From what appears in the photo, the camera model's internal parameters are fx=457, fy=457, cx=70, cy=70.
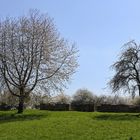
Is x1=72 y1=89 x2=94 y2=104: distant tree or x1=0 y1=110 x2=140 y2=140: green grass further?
x1=72 y1=89 x2=94 y2=104: distant tree

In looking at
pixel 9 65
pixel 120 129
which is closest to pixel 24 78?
pixel 9 65

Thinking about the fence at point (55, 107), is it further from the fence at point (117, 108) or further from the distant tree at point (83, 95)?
the distant tree at point (83, 95)

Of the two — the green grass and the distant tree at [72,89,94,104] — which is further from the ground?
the distant tree at [72,89,94,104]

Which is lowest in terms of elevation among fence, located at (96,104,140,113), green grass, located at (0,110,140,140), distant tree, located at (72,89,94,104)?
green grass, located at (0,110,140,140)

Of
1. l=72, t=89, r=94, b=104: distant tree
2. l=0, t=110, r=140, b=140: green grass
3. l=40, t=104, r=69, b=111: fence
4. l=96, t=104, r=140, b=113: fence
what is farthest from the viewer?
l=72, t=89, r=94, b=104: distant tree

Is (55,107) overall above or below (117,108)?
above

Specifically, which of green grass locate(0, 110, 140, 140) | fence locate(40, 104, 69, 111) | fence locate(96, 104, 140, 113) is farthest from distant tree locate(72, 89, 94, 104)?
green grass locate(0, 110, 140, 140)

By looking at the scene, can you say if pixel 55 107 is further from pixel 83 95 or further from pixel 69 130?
pixel 83 95

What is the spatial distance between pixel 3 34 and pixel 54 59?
7352 millimetres

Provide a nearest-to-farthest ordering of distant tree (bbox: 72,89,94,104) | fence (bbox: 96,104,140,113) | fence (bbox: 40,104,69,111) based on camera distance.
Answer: fence (bbox: 40,104,69,111) → fence (bbox: 96,104,140,113) → distant tree (bbox: 72,89,94,104)

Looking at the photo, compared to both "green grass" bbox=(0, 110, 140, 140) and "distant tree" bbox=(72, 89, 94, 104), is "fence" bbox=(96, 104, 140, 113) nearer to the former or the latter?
"green grass" bbox=(0, 110, 140, 140)

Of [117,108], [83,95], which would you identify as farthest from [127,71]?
[83,95]

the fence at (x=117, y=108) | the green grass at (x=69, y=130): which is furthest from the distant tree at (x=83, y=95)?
the green grass at (x=69, y=130)

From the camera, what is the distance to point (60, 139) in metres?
31.5
